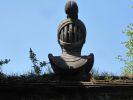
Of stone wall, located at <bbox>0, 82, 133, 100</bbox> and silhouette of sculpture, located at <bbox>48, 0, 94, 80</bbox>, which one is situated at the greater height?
silhouette of sculpture, located at <bbox>48, 0, 94, 80</bbox>

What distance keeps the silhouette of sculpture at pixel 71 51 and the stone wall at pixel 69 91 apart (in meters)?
0.43

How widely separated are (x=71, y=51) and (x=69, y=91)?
1.24 metres

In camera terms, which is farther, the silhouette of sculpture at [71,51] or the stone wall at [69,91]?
the silhouette of sculpture at [71,51]

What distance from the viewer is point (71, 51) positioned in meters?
12.6

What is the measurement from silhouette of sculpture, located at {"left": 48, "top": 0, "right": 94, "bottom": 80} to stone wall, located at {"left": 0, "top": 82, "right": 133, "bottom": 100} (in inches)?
17.1

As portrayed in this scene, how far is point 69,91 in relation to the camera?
38.4 ft

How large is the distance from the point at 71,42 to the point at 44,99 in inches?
64.5

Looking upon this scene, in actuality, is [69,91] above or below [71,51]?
below

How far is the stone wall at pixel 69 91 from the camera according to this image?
11672mm

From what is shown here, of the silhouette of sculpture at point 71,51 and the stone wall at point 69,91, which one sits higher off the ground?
the silhouette of sculpture at point 71,51

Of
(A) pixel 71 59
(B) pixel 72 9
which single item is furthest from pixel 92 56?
(B) pixel 72 9

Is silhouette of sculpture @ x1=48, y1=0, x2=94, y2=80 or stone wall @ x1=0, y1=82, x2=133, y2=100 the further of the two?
silhouette of sculpture @ x1=48, y1=0, x2=94, y2=80

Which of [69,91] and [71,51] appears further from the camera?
→ [71,51]

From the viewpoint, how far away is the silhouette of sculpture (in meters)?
12.1
